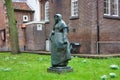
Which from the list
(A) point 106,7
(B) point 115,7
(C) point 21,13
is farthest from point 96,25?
(C) point 21,13

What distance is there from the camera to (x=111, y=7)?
24672 millimetres

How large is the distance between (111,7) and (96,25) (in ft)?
7.09

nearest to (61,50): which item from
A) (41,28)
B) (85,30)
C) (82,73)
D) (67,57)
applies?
(67,57)

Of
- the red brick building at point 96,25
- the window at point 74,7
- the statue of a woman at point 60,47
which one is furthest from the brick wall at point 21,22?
the statue of a woman at point 60,47

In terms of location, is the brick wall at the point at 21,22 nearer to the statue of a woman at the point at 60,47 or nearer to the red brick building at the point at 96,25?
the red brick building at the point at 96,25

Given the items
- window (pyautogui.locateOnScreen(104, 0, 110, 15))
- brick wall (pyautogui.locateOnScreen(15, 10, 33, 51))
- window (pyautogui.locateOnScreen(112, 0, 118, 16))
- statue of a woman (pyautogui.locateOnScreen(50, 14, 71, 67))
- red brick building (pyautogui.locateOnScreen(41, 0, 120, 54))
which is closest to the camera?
statue of a woman (pyautogui.locateOnScreen(50, 14, 71, 67))

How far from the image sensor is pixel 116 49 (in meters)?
24.2

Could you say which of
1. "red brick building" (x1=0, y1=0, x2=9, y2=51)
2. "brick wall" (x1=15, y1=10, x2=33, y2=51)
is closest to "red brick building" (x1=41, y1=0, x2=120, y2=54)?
"brick wall" (x1=15, y1=10, x2=33, y2=51)

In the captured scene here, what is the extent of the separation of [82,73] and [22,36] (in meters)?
24.7

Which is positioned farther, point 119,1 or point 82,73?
point 119,1

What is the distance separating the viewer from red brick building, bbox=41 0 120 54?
23.6m

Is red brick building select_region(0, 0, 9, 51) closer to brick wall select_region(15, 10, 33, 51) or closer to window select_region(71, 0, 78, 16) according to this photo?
brick wall select_region(15, 10, 33, 51)

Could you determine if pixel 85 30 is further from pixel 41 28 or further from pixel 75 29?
pixel 41 28

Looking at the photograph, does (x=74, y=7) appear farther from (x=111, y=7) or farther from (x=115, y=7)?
(x=115, y=7)
